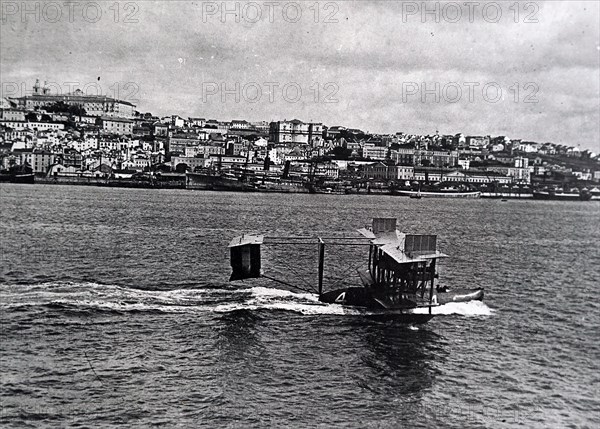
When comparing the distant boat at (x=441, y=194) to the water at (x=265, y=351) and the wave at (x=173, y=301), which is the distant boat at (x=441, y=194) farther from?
the wave at (x=173, y=301)

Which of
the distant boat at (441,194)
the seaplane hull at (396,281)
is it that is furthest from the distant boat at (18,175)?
the seaplane hull at (396,281)

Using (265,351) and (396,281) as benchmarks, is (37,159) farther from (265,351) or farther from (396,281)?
(265,351)

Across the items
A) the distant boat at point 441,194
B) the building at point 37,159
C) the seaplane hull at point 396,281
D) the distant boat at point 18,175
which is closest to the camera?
the seaplane hull at point 396,281

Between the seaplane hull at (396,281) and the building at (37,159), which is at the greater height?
the building at (37,159)

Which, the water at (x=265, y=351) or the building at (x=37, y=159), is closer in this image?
the water at (x=265, y=351)

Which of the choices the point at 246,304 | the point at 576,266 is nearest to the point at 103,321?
the point at 246,304

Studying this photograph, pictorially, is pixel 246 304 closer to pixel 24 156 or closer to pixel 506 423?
pixel 506 423

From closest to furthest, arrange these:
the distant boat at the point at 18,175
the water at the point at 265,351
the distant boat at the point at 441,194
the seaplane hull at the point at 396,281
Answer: the water at the point at 265,351 → the seaplane hull at the point at 396,281 → the distant boat at the point at 18,175 → the distant boat at the point at 441,194

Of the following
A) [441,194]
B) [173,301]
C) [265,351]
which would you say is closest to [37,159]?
[441,194]
